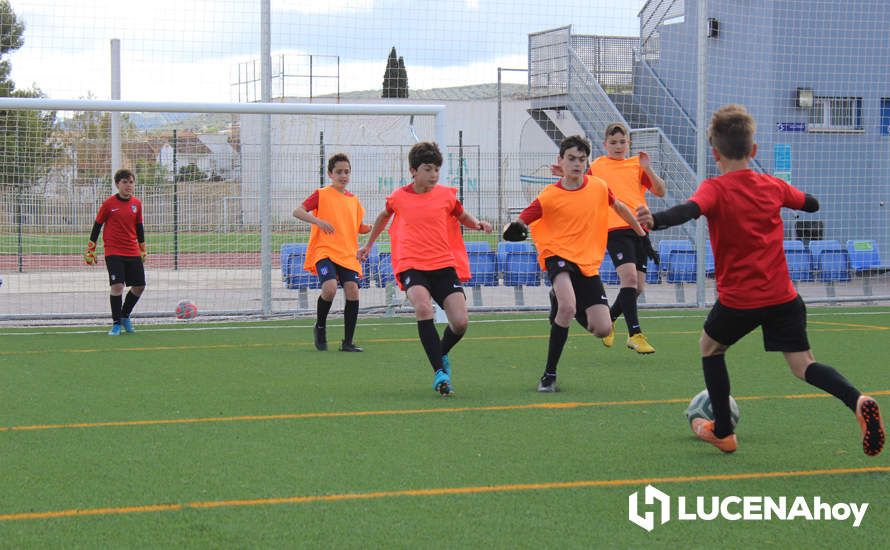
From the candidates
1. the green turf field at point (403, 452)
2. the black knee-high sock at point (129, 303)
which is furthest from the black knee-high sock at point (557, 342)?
the black knee-high sock at point (129, 303)

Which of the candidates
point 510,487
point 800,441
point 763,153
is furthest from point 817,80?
point 510,487

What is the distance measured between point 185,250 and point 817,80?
1202 centimetres

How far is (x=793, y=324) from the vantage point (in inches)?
210

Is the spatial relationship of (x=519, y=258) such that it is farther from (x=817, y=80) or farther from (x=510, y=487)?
(x=510, y=487)

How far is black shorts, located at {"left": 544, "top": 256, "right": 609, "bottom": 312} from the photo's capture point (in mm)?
8408

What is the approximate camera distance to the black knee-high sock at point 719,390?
5.62 metres

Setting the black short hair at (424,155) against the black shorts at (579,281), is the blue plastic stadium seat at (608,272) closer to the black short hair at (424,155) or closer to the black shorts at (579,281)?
the black shorts at (579,281)

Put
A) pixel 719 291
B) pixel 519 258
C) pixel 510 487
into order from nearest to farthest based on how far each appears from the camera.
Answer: pixel 510 487
pixel 719 291
pixel 519 258

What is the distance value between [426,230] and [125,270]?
5812 mm

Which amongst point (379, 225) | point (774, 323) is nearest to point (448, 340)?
point (379, 225)

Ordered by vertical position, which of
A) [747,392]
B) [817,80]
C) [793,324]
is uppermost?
[817,80]

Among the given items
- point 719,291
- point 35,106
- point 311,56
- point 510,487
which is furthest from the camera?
point 311,56

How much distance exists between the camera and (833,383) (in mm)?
5207

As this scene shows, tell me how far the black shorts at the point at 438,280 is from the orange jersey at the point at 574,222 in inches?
28.5
